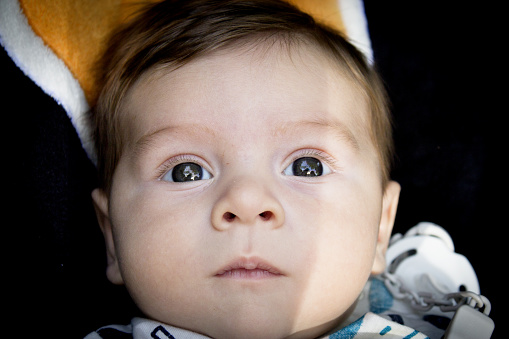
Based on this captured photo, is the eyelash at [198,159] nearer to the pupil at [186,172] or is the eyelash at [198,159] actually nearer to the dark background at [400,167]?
the pupil at [186,172]

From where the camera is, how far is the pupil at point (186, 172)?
48.8 inches

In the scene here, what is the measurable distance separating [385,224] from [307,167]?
0.39 m

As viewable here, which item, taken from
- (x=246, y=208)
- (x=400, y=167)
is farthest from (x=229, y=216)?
(x=400, y=167)

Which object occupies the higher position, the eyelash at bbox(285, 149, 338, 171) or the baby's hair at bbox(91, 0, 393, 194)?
the baby's hair at bbox(91, 0, 393, 194)

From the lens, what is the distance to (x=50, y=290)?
4.40ft

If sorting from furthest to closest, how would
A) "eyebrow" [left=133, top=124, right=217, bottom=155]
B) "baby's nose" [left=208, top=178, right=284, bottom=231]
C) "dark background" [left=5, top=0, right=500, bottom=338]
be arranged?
"dark background" [left=5, top=0, right=500, bottom=338] < "eyebrow" [left=133, top=124, right=217, bottom=155] < "baby's nose" [left=208, top=178, right=284, bottom=231]

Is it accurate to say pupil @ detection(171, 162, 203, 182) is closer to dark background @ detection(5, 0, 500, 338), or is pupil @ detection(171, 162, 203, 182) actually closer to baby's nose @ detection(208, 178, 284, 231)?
baby's nose @ detection(208, 178, 284, 231)

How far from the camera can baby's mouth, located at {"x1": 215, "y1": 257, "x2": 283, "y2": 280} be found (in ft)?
3.51

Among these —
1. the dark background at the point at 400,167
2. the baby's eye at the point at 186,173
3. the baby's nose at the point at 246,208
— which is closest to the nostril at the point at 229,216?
the baby's nose at the point at 246,208

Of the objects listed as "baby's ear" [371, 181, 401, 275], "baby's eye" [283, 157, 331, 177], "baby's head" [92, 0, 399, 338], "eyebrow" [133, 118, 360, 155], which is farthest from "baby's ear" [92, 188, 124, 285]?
"baby's ear" [371, 181, 401, 275]

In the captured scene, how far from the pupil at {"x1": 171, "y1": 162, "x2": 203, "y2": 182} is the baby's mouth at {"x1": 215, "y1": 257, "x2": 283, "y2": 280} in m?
0.26

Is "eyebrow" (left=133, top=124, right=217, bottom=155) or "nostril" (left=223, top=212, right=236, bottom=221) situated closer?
"nostril" (left=223, top=212, right=236, bottom=221)

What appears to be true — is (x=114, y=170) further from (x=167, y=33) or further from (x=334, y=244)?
(x=334, y=244)

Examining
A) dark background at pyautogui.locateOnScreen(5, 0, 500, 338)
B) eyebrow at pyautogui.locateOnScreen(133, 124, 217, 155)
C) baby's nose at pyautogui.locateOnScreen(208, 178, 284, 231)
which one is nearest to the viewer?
baby's nose at pyautogui.locateOnScreen(208, 178, 284, 231)
